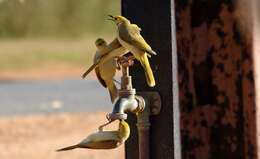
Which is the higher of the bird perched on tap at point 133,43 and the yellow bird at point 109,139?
the bird perched on tap at point 133,43

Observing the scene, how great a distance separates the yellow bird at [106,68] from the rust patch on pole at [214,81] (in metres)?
0.75

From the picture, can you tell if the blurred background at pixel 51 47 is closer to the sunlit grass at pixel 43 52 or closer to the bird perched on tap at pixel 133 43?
the sunlit grass at pixel 43 52

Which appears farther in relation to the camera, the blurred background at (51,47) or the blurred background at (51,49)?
the blurred background at (51,47)

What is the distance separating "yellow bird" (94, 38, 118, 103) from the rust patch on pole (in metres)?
0.75

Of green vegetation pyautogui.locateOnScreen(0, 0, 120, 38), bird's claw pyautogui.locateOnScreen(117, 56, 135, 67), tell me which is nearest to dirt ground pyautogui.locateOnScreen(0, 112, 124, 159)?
bird's claw pyautogui.locateOnScreen(117, 56, 135, 67)

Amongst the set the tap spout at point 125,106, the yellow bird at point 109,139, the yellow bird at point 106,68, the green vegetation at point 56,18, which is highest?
the green vegetation at point 56,18

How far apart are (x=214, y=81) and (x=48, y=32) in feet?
69.6

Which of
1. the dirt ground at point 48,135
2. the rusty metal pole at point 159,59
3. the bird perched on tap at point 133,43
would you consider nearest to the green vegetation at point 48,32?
the dirt ground at point 48,135

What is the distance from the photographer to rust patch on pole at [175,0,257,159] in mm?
825

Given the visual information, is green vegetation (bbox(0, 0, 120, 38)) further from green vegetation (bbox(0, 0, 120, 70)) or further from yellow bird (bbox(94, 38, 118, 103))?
yellow bird (bbox(94, 38, 118, 103))

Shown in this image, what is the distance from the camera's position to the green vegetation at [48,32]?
21.8 metres

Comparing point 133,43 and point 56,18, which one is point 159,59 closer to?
point 133,43

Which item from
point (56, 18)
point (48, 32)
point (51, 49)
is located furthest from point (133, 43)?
point (51, 49)

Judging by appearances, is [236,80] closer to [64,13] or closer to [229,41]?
[229,41]
